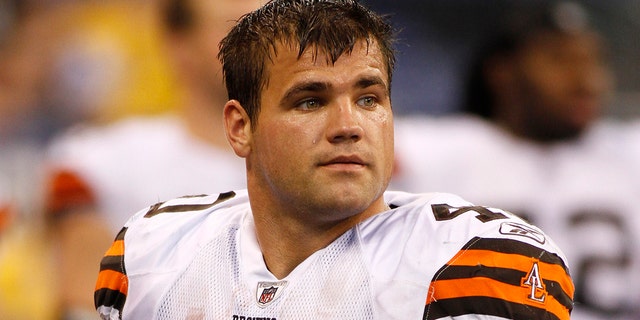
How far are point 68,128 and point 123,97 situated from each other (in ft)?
0.77

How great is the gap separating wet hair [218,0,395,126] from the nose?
0.09 m

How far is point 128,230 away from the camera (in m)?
2.27

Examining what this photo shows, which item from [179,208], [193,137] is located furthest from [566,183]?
[179,208]

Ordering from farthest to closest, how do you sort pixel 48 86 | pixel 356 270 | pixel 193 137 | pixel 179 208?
pixel 193 137
pixel 48 86
pixel 179 208
pixel 356 270

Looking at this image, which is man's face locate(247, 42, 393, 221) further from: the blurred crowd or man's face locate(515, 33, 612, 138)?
man's face locate(515, 33, 612, 138)

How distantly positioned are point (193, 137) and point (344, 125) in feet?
7.55

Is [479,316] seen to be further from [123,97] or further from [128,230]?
[123,97]

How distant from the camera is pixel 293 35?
1.99 m

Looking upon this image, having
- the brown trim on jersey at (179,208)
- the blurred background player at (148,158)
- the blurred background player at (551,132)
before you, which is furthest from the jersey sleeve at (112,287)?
the blurred background player at (551,132)

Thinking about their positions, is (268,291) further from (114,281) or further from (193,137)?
(193,137)

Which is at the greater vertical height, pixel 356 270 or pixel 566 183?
pixel 356 270

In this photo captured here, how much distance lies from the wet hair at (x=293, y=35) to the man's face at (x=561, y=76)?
226 cm

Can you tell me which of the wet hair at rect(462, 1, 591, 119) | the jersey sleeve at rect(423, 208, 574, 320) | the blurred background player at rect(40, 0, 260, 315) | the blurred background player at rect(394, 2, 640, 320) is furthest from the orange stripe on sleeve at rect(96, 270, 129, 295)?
the wet hair at rect(462, 1, 591, 119)

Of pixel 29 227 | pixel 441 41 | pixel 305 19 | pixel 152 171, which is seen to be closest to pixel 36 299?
pixel 29 227
